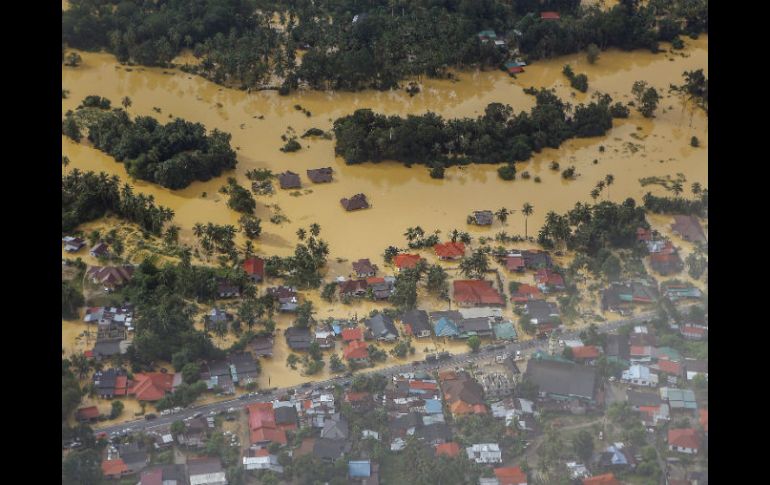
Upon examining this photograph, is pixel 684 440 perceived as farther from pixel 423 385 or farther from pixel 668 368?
pixel 423 385

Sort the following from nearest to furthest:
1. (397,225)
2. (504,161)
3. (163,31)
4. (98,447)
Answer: (98,447) < (397,225) < (504,161) < (163,31)

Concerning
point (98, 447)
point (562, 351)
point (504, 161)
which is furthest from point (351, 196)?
point (98, 447)

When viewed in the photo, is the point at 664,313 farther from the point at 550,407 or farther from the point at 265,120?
the point at 265,120

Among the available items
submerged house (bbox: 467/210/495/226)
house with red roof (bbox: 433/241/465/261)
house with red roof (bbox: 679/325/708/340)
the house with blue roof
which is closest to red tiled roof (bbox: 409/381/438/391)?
the house with blue roof

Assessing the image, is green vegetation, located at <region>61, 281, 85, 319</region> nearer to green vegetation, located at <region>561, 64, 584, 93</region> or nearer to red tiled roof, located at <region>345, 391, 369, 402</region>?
red tiled roof, located at <region>345, 391, 369, 402</region>

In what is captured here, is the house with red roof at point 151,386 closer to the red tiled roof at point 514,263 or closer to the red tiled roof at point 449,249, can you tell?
the red tiled roof at point 449,249

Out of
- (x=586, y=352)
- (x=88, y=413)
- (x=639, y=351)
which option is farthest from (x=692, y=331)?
(x=88, y=413)
